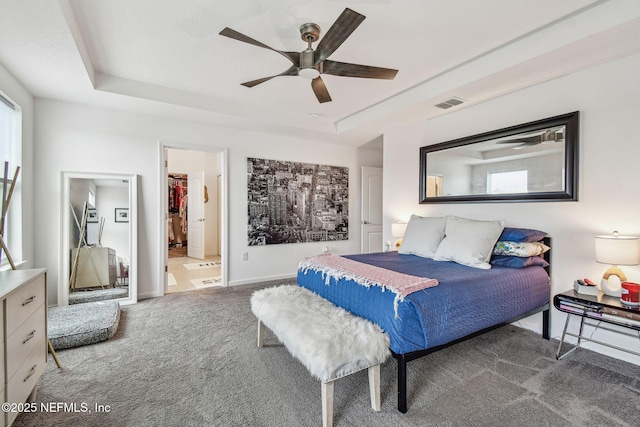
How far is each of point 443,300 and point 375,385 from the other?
0.65m

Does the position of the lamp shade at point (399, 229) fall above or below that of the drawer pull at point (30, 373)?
above

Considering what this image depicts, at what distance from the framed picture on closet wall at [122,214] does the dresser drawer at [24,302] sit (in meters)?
1.92

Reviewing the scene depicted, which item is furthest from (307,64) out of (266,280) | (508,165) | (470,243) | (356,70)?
(266,280)

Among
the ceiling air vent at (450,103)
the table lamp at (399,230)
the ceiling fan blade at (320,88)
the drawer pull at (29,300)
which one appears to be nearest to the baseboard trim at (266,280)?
the table lamp at (399,230)

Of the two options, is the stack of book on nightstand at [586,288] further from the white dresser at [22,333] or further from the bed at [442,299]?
the white dresser at [22,333]

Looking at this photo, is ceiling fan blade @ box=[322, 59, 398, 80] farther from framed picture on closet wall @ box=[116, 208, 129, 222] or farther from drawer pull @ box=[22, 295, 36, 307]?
framed picture on closet wall @ box=[116, 208, 129, 222]

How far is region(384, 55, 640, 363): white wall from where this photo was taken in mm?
2254

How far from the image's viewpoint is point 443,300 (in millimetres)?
1814

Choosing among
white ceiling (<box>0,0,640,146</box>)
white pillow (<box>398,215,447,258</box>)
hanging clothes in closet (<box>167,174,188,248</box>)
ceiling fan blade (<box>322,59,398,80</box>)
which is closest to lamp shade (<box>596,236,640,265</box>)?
white pillow (<box>398,215,447,258</box>)

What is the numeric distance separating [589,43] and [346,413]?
2.98m

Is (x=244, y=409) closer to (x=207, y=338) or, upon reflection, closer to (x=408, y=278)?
(x=207, y=338)

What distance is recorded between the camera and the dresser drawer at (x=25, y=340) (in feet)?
4.49

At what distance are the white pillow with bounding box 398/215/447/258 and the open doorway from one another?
12.8 feet

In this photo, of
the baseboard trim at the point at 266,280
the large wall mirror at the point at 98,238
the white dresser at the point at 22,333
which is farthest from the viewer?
the baseboard trim at the point at 266,280
